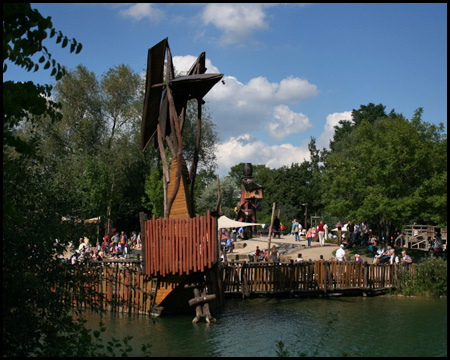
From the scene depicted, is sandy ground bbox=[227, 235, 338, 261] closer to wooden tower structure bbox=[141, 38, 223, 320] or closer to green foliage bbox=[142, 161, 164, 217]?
green foliage bbox=[142, 161, 164, 217]

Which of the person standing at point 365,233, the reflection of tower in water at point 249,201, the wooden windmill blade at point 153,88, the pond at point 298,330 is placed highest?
the wooden windmill blade at point 153,88

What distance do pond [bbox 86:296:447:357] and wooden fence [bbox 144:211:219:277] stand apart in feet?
5.47

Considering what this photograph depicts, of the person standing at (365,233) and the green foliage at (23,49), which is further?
the person standing at (365,233)

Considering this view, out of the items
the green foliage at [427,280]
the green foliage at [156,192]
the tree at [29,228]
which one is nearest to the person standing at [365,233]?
the green foliage at [427,280]

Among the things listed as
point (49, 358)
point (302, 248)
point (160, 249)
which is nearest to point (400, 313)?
point (160, 249)

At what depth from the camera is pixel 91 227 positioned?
8617mm

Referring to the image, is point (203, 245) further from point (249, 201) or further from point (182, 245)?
point (249, 201)

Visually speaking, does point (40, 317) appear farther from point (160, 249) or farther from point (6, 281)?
point (160, 249)

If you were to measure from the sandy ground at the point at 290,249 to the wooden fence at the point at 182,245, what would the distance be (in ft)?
45.3

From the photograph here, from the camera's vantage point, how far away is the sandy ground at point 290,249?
1202 inches

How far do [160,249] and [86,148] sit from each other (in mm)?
31913

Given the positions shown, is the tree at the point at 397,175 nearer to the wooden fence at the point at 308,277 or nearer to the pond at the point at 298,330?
the wooden fence at the point at 308,277

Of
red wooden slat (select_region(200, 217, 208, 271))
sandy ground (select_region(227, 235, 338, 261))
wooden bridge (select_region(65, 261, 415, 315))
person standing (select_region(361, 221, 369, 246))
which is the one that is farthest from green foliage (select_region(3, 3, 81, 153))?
person standing (select_region(361, 221, 369, 246))

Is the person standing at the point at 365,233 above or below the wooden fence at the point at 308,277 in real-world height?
above
